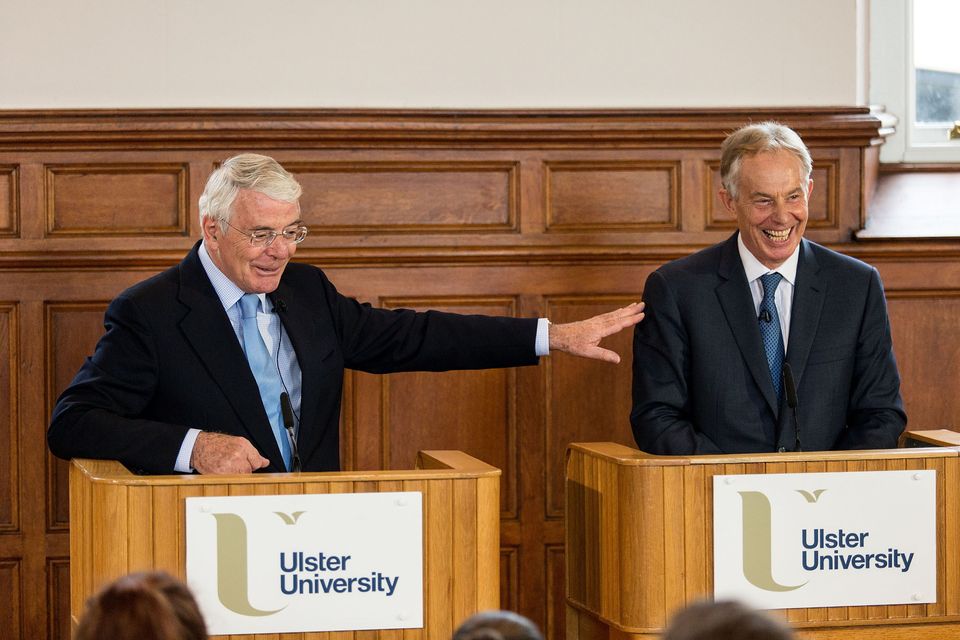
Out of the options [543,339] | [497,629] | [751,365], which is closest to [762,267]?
[751,365]

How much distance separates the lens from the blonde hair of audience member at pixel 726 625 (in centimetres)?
149

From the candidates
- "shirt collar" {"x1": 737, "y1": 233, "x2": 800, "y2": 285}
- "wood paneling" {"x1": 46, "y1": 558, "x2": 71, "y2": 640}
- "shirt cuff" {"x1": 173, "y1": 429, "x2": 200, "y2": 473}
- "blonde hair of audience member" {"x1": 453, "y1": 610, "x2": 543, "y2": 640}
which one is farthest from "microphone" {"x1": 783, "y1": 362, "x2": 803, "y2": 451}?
"wood paneling" {"x1": 46, "y1": 558, "x2": 71, "y2": 640}

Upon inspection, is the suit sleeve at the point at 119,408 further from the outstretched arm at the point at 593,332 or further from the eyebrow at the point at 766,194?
the eyebrow at the point at 766,194

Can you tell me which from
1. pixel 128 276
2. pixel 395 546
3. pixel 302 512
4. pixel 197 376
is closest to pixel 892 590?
pixel 395 546

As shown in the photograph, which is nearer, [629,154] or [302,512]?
[302,512]

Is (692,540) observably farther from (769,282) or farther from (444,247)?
(444,247)

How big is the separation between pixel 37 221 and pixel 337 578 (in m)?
2.30

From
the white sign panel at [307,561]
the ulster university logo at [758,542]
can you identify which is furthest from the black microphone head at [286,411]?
the ulster university logo at [758,542]

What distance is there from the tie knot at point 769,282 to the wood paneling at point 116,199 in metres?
2.12

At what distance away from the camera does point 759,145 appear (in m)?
3.96

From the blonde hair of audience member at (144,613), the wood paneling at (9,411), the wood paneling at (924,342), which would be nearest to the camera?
the blonde hair of audience member at (144,613)

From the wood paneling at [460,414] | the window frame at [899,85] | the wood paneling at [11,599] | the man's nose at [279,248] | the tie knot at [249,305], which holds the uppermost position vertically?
the window frame at [899,85]

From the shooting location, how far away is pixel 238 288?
3.78 meters

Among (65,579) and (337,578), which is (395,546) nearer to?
(337,578)
